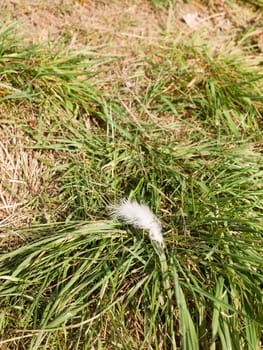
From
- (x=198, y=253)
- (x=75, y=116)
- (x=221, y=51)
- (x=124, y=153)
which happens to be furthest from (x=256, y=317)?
(x=221, y=51)

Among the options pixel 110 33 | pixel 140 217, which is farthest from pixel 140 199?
pixel 110 33

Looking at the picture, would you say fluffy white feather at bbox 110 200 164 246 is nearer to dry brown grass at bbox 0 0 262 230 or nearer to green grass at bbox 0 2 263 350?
green grass at bbox 0 2 263 350

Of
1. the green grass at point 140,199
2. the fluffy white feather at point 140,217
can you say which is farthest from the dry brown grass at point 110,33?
the fluffy white feather at point 140,217

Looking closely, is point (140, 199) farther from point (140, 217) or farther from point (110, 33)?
point (110, 33)

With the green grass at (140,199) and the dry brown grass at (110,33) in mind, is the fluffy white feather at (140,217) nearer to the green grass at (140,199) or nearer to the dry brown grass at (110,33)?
the green grass at (140,199)

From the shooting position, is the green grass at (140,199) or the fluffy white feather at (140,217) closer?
the green grass at (140,199)

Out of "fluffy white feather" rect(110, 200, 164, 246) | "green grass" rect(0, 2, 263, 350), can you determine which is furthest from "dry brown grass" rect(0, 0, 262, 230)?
"fluffy white feather" rect(110, 200, 164, 246)
